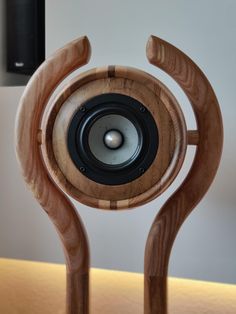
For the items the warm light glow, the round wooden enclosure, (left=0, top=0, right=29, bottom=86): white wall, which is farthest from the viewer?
(left=0, top=0, right=29, bottom=86): white wall

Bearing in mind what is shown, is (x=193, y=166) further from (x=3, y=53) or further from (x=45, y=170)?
(x=3, y=53)

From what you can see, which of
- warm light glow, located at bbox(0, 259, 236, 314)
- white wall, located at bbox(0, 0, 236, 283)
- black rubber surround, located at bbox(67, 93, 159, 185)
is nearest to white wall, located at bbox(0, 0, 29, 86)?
white wall, located at bbox(0, 0, 236, 283)

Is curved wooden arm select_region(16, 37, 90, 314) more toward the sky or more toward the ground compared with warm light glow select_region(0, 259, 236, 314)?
more toward the sky

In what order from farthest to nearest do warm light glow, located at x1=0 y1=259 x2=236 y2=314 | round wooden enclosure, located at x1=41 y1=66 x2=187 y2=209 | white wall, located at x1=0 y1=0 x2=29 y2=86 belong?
white wall, located at x1=0 y1=0 x2=29 y2=86 → warm light glow, located at x1=0 y1=259 x2=236 y2=314 → round wooden enclosure, located at x1=41 y1=66 x2=187 y2=209

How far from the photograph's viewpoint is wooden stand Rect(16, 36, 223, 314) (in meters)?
0.78

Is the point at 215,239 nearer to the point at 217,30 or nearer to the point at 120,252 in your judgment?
the point at 120,252

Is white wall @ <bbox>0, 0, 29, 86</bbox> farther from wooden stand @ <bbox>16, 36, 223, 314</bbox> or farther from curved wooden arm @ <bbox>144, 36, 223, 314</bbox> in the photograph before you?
→ curved wooden arm @ <bbox>144, 36, 223, 314</bbox>

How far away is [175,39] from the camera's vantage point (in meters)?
1.23

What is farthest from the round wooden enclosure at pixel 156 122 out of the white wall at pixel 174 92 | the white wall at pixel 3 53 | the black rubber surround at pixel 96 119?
the white wall at pixel 3 53

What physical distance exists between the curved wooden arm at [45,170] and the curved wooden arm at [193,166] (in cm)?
13

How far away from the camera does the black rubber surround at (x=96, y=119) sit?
0.76m

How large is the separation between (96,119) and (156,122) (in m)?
0.11

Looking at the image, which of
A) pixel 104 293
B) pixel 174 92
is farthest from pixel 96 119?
pixel 104 293

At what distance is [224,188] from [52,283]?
615 mm
